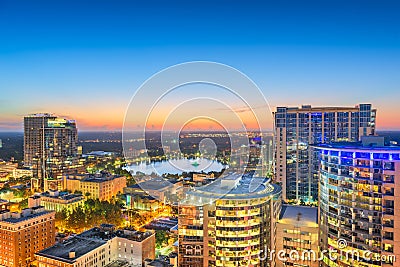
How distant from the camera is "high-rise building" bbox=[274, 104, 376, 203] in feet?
35.5

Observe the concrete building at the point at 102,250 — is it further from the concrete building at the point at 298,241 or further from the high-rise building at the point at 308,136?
the high-rise building at the point at 308,136

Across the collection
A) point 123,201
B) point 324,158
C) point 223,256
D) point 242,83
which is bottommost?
point 123,201

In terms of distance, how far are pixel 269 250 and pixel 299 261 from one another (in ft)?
2.60

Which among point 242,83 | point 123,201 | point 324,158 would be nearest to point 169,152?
point 242,83

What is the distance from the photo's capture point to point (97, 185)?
527 inches

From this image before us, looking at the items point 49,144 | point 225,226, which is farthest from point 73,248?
point 49,144

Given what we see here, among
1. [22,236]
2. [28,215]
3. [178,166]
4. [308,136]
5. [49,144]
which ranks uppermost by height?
[308,136]

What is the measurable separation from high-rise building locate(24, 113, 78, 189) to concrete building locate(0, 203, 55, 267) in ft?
32.0

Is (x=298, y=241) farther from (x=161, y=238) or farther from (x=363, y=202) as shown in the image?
(x=161, y=238)

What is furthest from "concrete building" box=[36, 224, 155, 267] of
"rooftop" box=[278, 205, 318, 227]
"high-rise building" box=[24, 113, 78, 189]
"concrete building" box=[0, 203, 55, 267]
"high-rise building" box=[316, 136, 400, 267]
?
"high-rise building" box=[24, 113, 78, 189]

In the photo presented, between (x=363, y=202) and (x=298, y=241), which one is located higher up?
(x=363, y=202)

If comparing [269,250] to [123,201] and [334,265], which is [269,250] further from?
[123,201]

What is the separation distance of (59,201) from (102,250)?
585cm

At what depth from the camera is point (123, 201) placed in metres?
12.3
